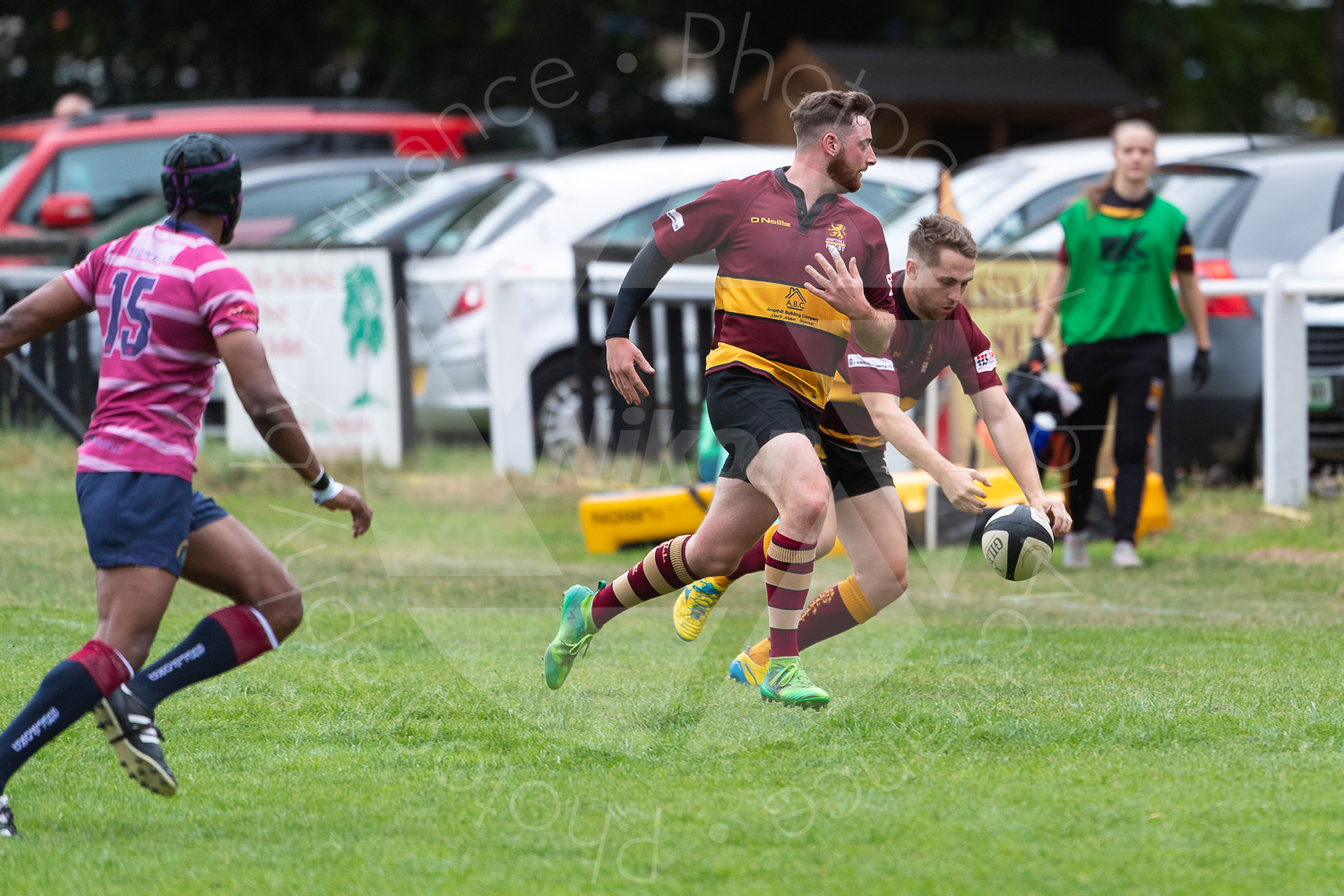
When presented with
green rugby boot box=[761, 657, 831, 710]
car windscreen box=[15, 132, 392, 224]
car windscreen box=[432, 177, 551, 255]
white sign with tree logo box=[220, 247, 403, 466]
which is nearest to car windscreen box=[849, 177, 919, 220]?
car windscreen box=[432, 177, 551, 255]

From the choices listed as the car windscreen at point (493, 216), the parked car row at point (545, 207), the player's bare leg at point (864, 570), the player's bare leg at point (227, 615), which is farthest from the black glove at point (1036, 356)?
the player's bare leg at point (227, 615)

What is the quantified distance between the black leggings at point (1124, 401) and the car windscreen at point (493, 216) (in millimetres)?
4404

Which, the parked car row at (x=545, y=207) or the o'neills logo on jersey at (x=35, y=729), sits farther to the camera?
the parked car row at (x=545, y=207)

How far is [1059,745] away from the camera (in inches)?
189

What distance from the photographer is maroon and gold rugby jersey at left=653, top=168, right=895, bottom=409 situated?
5.29 meters

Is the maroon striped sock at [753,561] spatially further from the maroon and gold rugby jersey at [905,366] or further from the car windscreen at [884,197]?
the car windscreen at [884,197]

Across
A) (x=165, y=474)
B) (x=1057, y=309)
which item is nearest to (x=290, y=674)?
(x=165, y=474)

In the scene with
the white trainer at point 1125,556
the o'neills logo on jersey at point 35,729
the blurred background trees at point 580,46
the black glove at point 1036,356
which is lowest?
the white trainer at point 1125,556

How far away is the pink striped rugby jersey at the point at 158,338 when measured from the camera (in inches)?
161

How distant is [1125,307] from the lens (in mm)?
8484

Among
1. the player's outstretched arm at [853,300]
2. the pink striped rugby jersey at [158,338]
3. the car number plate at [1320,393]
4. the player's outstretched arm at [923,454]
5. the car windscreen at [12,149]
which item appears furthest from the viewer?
the car windscreen at [12,149]

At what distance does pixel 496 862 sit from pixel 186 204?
5.88 ft

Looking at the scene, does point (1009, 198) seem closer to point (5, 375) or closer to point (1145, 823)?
point (5, 375)

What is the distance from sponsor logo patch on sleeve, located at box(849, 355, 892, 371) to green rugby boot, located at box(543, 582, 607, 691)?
1210 millimetres
